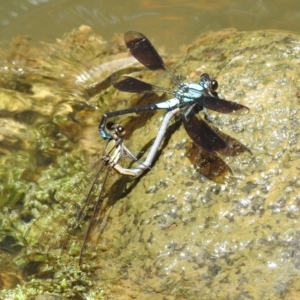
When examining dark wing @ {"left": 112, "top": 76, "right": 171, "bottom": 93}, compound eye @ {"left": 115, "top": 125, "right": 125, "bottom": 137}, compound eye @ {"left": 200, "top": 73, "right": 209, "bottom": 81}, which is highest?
compound eye @ {"left": 200, "top": 73, "right": 209, "bottom": 81}

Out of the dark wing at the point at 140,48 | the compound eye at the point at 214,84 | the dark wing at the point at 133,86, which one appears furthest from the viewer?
the dark wing at the point at 140,48

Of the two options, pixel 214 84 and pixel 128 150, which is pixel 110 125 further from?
pixel 214 84

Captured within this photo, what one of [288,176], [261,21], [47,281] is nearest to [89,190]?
[47,281]

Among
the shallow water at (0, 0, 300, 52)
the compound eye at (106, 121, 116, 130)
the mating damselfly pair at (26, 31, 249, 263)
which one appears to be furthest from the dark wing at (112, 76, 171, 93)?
the shallow water at (0, 0, 300, 52)

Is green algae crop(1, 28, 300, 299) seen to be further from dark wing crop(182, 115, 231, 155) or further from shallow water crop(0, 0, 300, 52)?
shallow water crop(0, 0, 300, 52)

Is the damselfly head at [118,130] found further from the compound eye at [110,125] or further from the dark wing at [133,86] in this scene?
the dark wing at [133,86]

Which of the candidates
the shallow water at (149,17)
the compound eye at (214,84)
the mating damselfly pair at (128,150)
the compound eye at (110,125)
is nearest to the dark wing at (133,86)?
the mating damselfly pair at (128,150)

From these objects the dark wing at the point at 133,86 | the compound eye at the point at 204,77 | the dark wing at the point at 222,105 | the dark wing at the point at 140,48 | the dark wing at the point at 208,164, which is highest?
the dark wing at the point at 140,48

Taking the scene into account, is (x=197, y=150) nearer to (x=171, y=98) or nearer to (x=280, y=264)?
(x=171, y=98)

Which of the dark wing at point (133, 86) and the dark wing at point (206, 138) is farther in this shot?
the dark wing at point (133, 86)
